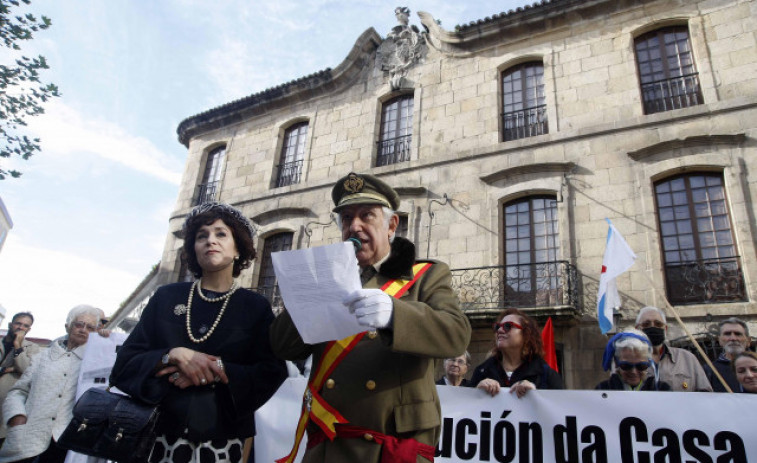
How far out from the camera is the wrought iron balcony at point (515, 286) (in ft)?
31.5

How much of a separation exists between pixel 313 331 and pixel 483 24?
12813 mm

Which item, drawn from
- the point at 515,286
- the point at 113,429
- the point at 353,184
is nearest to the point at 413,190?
the point at 515,286

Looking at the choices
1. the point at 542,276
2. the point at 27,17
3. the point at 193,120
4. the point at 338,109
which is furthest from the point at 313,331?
the point at 193,120

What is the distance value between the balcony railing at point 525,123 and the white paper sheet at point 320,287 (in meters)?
10.8

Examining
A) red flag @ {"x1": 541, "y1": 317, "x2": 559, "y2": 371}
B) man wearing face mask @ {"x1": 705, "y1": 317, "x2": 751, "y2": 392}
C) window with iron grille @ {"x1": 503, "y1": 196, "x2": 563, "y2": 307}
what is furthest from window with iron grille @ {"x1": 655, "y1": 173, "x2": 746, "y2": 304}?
man wearing face mask @ {"x1": 705, "y1": 317, "x2": 751, "y2": 392}

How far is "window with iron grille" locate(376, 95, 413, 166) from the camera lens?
13078 millimetres

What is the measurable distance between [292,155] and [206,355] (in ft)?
44.1

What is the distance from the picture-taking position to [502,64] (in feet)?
40.6

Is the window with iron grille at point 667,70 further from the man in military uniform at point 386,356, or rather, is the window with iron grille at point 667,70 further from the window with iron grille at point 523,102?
the man in military uniform at point 386,356

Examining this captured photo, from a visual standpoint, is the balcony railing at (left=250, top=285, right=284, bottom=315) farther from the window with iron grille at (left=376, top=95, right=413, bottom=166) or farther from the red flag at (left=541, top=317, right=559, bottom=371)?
the red flag at (left=541, top=317, right=559, bottom=371)

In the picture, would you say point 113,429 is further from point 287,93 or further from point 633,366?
point 287,93

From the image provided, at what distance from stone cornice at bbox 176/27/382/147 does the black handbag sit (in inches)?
544

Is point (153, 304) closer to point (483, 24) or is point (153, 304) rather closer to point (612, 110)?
point (612, 110)

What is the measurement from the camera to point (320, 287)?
166 centimetres
